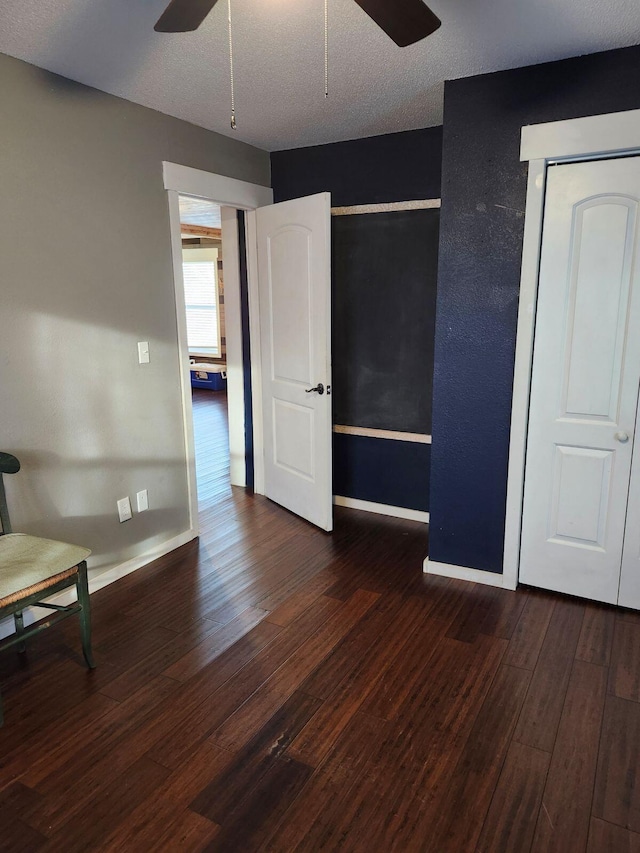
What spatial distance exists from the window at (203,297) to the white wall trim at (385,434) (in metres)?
5.65

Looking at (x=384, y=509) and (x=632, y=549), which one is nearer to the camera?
(x=632, y=549)

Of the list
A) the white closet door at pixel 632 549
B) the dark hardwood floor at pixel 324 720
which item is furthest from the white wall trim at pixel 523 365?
the white closet door at pixel 632 549

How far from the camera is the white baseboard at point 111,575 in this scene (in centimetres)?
265

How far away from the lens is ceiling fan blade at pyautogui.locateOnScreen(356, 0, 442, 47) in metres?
1.49

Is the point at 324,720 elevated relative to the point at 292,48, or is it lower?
lower

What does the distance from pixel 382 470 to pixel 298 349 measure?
1.00 meters

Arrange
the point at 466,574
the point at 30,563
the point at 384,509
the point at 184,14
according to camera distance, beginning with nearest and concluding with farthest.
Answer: the point at 184,14 → the point at 30,563 → the point at 466,574 → the point at 384,509

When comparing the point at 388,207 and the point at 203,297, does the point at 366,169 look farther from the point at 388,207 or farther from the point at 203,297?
the point at 203,297

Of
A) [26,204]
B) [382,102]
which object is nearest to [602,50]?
[382,102]

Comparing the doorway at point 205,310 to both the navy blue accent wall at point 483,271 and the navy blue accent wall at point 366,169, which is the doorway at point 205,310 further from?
the navy blue accent wall at point 483,271

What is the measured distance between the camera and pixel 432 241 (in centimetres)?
353

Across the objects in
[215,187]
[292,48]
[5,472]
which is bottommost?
[5,472]

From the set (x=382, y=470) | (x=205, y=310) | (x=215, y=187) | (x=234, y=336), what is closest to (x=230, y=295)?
(x=234, y=336)

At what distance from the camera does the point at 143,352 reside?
10.4 ft
